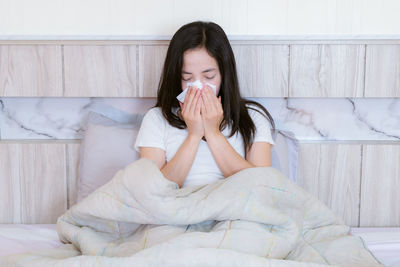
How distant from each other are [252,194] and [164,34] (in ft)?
2.77

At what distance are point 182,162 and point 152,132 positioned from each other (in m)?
0.17

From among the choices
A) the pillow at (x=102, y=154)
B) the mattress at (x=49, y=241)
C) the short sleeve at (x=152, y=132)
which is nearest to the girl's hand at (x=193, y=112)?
the short sleeve at (x=152, y=132)

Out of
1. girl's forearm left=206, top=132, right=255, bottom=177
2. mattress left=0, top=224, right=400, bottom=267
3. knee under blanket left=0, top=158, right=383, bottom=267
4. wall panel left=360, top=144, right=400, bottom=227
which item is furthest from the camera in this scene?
wall panel left=360, top=144, right=400, bottom=227

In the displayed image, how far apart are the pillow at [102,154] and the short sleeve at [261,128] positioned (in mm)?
441

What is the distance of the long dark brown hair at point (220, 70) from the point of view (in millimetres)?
1402

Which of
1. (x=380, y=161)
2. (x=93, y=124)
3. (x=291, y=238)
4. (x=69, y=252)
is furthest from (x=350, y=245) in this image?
(x=93, y=124)

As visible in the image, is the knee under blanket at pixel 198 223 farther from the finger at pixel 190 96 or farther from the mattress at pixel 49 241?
the finger at pixel 190 96

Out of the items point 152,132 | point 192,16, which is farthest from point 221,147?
point 192,16

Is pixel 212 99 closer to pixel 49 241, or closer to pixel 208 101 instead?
pixel 208 101

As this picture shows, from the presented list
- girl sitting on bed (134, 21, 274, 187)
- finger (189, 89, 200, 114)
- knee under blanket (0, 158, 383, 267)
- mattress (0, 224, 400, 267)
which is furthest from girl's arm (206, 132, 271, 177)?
mattress (0, 224, 400, 267)

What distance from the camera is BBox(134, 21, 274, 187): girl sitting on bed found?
135 centimetres

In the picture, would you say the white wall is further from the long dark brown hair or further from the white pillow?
the white pillow

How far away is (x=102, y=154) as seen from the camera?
59.4 inches

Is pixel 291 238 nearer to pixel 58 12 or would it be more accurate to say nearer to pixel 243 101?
pixel 243 101
